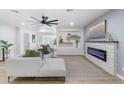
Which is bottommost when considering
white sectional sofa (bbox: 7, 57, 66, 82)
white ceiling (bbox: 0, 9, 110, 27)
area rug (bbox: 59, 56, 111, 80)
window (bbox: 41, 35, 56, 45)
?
area rug (bbox: 59, 56, 111, 80)

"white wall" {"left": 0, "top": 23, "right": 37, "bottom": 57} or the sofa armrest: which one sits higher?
"white wall" {"left": 0, "top": 23, "right": 37, "bottom": 57}

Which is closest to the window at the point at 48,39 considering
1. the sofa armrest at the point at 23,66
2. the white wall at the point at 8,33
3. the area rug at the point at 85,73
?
the white wall at the point at 8,33

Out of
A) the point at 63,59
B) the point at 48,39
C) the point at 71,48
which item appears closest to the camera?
the point at 63,59

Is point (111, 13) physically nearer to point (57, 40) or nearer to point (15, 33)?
point (57, 40)

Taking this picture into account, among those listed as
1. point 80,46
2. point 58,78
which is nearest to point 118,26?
point 58,78

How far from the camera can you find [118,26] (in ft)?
13.8

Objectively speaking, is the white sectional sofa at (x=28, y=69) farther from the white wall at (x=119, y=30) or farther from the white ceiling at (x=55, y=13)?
the white ceiling at (x=55, y=13)

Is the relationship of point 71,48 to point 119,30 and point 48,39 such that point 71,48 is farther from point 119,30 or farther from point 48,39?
point 119,30

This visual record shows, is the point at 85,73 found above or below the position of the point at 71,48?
below

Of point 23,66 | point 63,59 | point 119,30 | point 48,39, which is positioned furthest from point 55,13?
point 48,39

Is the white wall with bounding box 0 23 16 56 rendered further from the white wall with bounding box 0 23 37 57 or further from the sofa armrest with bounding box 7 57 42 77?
the sofa armrest with bounding box 7 57 42 77

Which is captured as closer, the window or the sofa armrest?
the sofa armrest

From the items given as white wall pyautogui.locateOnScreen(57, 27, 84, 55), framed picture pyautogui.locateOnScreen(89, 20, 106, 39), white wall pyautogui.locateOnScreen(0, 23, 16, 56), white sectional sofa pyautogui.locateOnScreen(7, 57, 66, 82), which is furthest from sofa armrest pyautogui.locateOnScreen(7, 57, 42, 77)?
white wall pyautogui.locateOnScreen(57, 27, 84, 55)
